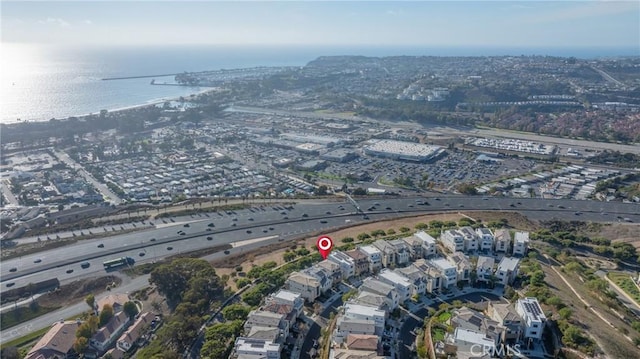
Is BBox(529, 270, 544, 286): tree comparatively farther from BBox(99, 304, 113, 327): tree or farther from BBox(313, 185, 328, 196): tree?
BBox(99, 304, 113, 327): tree

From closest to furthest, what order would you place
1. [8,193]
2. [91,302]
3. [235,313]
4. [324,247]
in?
[235,313], [91,302], [324,247], [8,193]

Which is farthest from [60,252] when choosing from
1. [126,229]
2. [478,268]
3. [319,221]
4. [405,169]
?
[405,169]

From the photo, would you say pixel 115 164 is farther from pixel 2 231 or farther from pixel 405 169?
pixel 405 169

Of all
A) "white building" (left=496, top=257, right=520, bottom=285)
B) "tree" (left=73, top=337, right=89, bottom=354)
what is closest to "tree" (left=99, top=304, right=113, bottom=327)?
"tree" (left=73, top=337, right=89, bottom=354)

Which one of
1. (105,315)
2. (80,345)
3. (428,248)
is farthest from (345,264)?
(80,345)

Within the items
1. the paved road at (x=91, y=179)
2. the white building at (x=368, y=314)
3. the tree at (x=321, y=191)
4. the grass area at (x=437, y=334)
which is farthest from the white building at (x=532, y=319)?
the paved road at (x=91, y=179)

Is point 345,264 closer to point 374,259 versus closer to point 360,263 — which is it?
point 360,263

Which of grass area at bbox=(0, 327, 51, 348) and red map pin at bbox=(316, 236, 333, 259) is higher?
red map pin at bbox=(316, 236, 333, 259)

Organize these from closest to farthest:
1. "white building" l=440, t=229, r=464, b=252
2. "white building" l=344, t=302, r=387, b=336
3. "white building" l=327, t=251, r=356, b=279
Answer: "white building" l=344, t=302, r=387, b=336, "white building" l=327, t=251, r=356, b=279, "white building" l=440, t=229, r=464, b=252

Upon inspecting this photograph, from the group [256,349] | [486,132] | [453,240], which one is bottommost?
[256,349]
